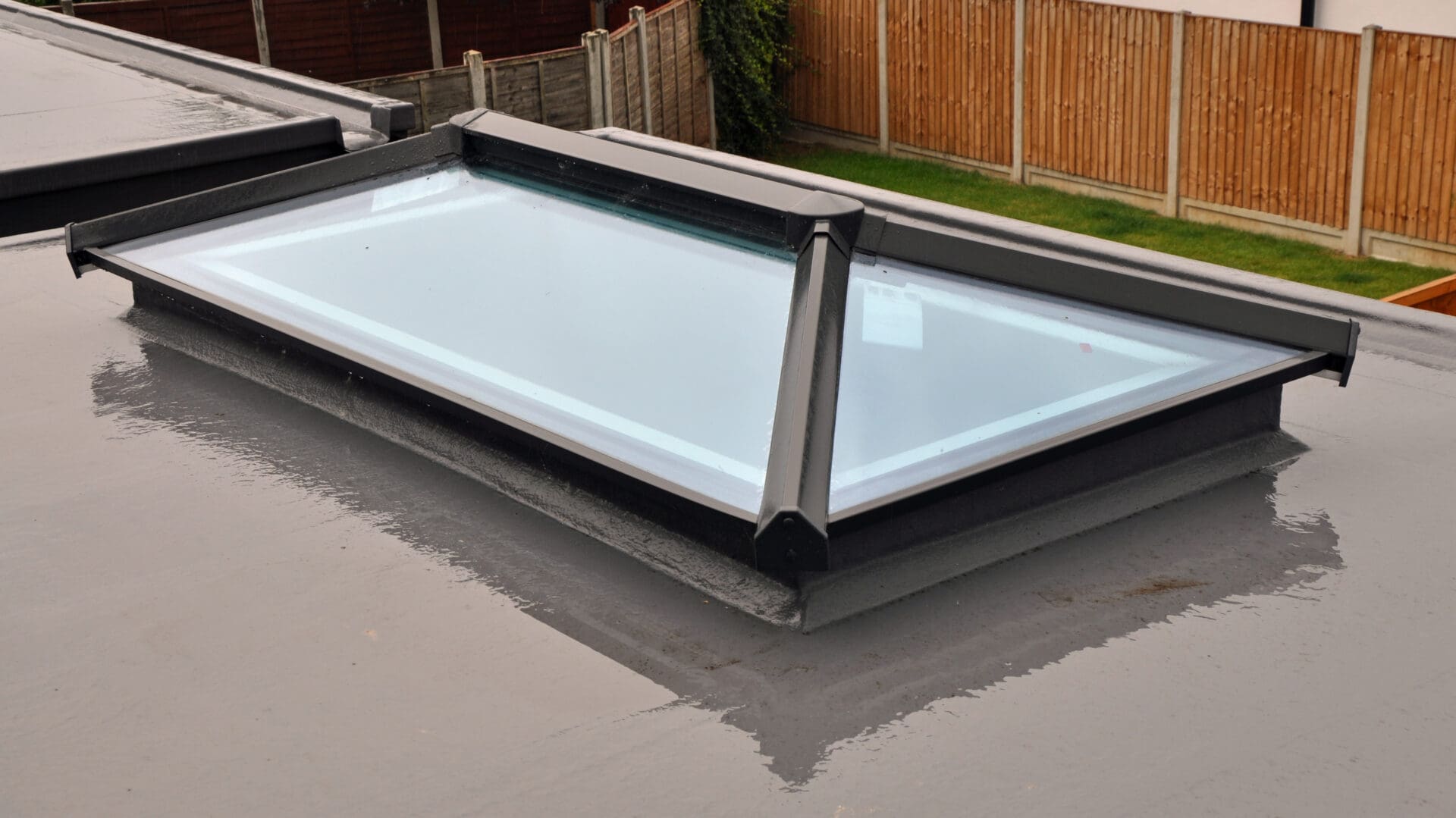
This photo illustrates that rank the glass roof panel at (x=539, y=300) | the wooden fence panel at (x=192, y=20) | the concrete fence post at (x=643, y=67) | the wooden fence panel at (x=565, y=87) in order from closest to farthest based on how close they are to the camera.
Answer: the glass roof panel at (x=539, y=300) → the wooden fence panel at (x=565, y=87) → the concrete fence post at (x=643, y=67) → the wooden fence panel at (x=192, y=20)

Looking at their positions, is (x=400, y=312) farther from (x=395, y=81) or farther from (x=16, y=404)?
(x=395, y=81)

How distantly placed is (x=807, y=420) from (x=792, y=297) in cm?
53

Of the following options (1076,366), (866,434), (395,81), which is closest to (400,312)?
(866,434)

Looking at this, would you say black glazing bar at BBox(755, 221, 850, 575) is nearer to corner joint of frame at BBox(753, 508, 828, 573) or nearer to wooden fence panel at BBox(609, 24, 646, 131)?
corner joint of frame at BBox(753, 508, 828, 573)

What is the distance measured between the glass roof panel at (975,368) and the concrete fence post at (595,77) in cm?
1252

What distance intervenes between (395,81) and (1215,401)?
1246 cm

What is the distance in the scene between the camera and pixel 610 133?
7.45m

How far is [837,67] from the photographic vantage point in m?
17.5

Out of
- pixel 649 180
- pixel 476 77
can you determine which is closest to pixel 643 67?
pixel 476 77

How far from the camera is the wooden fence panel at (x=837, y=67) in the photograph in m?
16.9

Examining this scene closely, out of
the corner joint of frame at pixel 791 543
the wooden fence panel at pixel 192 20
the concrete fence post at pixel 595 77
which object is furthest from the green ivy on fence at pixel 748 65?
the corner joint of frame at pixel 791 543

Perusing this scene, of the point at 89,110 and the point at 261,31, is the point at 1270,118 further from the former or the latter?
the point at 261,31

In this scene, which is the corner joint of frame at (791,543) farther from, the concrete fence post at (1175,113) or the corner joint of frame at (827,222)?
the concrete fence post at (1175,113)

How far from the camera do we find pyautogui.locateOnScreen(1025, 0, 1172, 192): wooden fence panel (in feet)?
44.9
